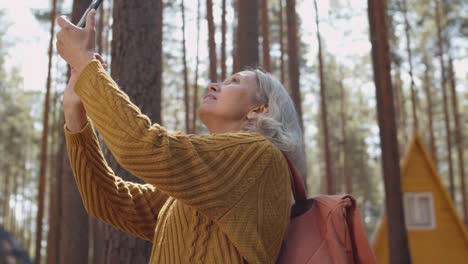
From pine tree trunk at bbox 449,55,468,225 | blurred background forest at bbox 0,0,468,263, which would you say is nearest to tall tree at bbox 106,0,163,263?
blurred background forest at bbox 0,0,468,263

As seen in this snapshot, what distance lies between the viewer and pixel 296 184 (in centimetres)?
223

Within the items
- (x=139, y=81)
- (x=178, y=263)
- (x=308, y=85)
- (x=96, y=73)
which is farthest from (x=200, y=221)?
(x=308, y=85)

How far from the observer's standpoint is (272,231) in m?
2.04

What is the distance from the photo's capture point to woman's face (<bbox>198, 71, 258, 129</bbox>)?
2322 mm

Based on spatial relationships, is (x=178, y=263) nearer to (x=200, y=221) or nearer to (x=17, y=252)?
(x=200, y=221)

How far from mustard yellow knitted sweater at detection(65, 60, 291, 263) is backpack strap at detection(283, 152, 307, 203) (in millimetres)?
95

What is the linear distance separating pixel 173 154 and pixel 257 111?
60 cm

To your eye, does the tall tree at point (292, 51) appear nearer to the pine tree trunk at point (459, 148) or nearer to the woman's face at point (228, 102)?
the pine tree trunk at point (459, 148)

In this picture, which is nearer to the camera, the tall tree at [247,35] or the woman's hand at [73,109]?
the woman's hand at [73,109]

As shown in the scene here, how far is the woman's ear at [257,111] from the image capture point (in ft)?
7.70

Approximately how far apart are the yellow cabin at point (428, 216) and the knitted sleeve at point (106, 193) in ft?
35.2

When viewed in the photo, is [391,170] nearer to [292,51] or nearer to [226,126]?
[292,51]

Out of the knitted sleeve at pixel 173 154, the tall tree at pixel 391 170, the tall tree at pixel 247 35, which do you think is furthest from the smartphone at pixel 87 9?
the tall tree at pixel 391 170

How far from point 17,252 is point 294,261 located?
94 cm
